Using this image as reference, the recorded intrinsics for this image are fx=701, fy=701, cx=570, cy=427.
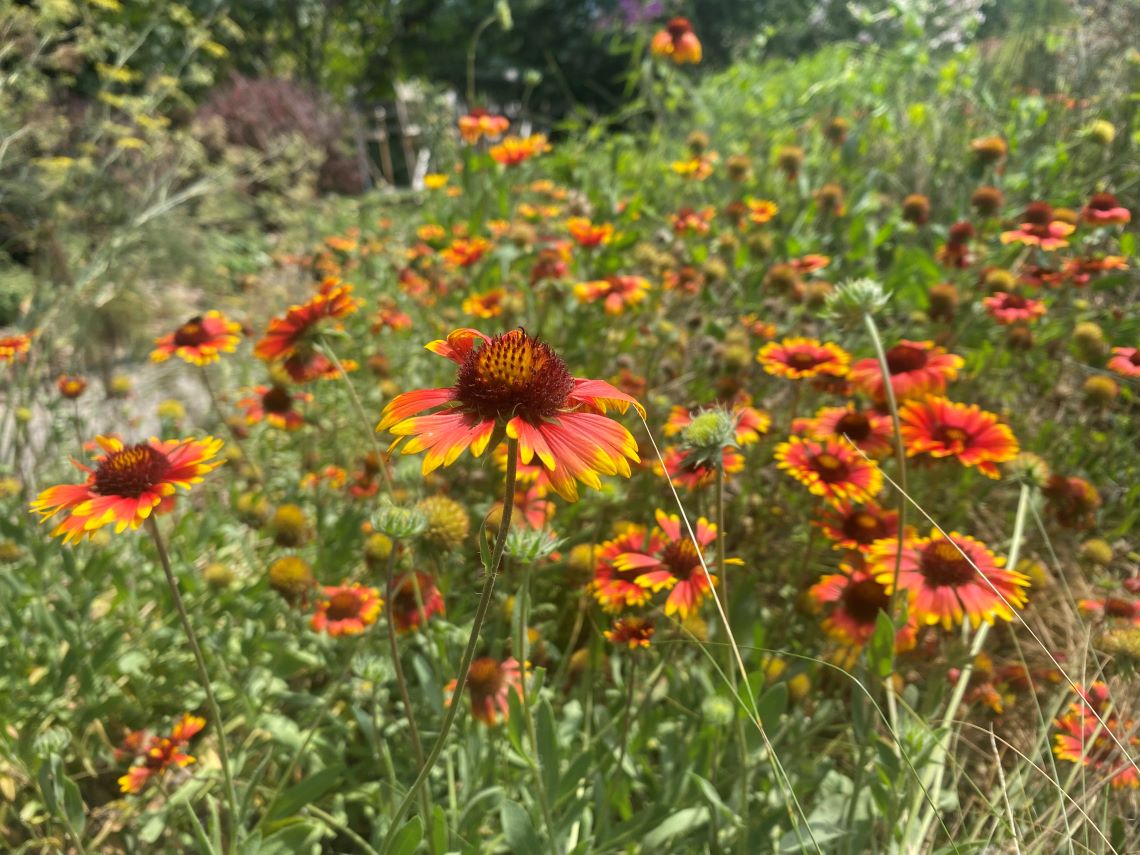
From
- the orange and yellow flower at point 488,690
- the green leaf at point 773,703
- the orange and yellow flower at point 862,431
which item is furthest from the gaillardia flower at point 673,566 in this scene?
the orange and yellow flower at point 862,431

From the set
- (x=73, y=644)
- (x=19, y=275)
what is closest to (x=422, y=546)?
(x=73, y=644)

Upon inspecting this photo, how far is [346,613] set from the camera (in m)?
A: 1.46

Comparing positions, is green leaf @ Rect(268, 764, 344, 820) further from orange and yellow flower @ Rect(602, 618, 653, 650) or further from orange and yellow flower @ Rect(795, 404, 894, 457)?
orange and yellow flower @ Rect(795, 404, 894, 457)

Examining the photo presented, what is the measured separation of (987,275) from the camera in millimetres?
2225

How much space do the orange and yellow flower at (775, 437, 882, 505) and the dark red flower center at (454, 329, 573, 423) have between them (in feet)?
2.46

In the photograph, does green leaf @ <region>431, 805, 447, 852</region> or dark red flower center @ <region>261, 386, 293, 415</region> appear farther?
dark red flower center @ <region>261, 386, 293, 415</region>

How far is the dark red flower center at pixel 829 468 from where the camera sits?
1.45m

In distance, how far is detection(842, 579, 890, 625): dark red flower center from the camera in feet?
4.33

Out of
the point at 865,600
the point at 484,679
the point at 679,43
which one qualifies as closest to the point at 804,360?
the point at 865,600

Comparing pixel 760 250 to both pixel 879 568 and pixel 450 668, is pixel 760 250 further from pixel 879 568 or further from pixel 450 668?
pixel 450 668

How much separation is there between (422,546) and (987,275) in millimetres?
1977

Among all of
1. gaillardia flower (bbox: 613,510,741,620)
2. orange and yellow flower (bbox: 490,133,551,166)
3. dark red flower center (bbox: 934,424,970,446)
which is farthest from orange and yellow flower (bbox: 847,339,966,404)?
orange and yellow flower (bbox: 490,133,551,166)

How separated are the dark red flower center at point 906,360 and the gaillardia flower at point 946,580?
0.48m

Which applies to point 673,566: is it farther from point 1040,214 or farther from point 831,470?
point 1040,214
